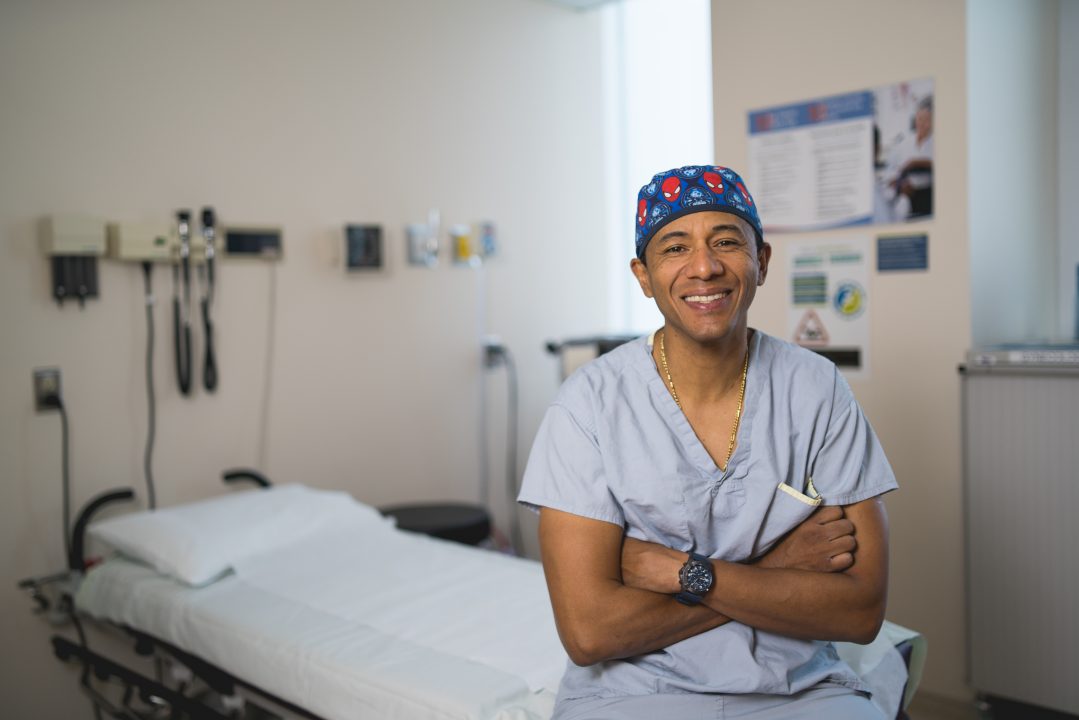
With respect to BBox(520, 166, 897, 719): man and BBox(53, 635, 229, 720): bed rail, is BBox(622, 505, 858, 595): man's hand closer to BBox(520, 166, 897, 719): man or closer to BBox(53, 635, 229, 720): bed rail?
BBox(520, 166, 897, 719): man

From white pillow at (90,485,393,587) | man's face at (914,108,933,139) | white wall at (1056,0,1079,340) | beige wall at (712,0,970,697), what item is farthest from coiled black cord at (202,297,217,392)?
white wall at (1056,0,1079,340)

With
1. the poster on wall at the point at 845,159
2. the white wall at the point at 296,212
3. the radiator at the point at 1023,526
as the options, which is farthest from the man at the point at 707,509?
the white wall at the point at 296,212

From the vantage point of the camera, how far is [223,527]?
234 cm

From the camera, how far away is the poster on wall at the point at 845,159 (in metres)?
2.44

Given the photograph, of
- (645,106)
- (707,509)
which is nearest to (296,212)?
(645,106)

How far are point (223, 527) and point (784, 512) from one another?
59.7 inches

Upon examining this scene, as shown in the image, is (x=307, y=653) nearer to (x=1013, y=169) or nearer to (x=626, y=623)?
(x=626, y=623)

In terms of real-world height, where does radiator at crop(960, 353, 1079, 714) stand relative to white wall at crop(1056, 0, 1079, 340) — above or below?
below

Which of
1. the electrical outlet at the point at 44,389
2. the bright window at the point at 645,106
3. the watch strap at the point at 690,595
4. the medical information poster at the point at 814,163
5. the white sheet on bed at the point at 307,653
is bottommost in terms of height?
the white sheet on bed at the point at 307,653

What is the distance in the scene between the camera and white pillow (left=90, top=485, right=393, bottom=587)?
87.4 inches

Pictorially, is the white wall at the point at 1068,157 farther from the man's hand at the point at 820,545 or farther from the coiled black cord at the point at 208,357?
the coiled black cord at the point at 208,357

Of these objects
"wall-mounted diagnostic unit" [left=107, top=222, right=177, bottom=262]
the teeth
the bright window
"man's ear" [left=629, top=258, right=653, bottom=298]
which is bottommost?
the teeth

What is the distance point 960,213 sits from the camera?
Answer: 2396 mm

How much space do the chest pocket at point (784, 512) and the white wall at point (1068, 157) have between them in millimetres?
1796
